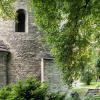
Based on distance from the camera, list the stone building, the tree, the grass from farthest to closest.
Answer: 1. the grass
2. the stone building
3. the tree

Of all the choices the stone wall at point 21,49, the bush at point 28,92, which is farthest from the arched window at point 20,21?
the bush at point 28,92

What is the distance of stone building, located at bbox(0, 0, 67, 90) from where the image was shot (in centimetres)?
1869

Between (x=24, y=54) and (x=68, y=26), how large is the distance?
668cm

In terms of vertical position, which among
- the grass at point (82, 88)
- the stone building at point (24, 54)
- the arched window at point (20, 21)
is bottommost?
the grass at point (82, 88)

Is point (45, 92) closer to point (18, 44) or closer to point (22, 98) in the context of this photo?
point (22, 98)

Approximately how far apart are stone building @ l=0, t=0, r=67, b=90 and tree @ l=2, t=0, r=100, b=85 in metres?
5.17

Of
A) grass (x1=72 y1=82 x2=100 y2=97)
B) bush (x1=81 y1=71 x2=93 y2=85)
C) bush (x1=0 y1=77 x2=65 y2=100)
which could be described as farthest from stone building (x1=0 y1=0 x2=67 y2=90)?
bush (x1=81 y1=71 x2=93 y2=85)

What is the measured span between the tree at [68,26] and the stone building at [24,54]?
517 centimetres

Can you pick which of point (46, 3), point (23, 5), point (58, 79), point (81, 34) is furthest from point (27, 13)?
point (46, 3)

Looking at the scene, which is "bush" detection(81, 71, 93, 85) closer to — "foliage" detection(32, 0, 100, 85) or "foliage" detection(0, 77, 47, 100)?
"foliage" detection(32, 0, 100, 85)

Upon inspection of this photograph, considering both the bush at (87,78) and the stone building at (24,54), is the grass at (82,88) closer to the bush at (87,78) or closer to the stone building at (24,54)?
the bush at (87,78)

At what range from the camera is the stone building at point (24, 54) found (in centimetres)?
1869

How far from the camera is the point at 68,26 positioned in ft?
40.6

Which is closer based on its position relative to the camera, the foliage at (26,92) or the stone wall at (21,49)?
the foliage at (26,92)
